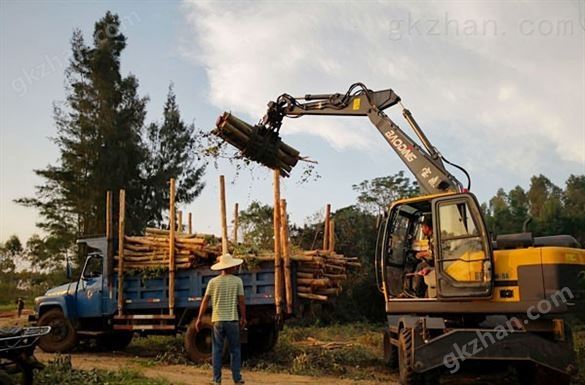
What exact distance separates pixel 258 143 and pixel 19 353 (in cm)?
557

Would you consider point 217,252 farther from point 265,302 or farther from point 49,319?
point 49,319

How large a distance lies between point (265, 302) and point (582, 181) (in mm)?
46566

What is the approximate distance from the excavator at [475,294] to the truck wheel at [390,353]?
1262 mm

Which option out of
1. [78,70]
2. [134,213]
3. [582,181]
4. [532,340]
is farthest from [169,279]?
[582,181]

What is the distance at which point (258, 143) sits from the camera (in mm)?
10656

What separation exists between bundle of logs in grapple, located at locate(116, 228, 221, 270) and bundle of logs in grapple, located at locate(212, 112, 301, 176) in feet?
6.80

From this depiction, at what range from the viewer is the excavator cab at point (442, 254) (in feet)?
24.5

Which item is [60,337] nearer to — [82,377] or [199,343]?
[199,343]

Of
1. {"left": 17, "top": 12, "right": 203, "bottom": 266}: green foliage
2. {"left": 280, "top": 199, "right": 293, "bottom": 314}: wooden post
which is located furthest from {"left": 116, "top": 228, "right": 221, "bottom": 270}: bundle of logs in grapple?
{"left": 17, "top": 12, "right": 203, "bottom": 266}: green foliage

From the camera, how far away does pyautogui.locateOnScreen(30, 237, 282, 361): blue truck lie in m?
10.5

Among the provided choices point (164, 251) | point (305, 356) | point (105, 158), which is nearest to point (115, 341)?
point (164, 251)

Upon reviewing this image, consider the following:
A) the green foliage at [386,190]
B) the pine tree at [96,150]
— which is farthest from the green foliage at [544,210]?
the pine tree at [96,150]

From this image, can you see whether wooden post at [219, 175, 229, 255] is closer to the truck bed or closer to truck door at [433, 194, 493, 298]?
the truck bed

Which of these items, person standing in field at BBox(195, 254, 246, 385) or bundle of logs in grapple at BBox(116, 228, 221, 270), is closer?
person standing in field at BBox(195, 254, 246, 385)
